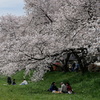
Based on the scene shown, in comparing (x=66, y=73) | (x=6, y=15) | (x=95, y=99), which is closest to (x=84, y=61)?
(x=66, y=73)

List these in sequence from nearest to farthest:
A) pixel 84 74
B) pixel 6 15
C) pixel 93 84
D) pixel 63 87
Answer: pixel 63 87 → pixel 93 84 → pixel 84 74 → pixel 6 15

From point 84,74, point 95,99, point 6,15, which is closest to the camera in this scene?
point 95,99

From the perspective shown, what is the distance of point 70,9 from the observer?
56.7 feet

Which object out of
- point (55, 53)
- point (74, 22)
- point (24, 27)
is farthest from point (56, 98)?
point (24, 27)

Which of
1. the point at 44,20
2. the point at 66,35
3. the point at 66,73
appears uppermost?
the point at 44,20

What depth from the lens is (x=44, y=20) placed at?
2302 centimetres

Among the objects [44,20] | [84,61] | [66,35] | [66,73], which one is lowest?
[66,73]

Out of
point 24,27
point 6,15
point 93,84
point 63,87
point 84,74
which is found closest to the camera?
point 63,87

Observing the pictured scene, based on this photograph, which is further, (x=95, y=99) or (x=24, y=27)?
(x=24, y=27)

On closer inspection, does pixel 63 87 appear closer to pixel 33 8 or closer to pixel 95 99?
pixel 95 99

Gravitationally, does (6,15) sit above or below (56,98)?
above

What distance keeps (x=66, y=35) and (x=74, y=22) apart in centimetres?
162

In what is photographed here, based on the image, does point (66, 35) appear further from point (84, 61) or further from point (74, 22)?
point (84, 61)

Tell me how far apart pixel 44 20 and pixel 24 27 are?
3192 millimetres
